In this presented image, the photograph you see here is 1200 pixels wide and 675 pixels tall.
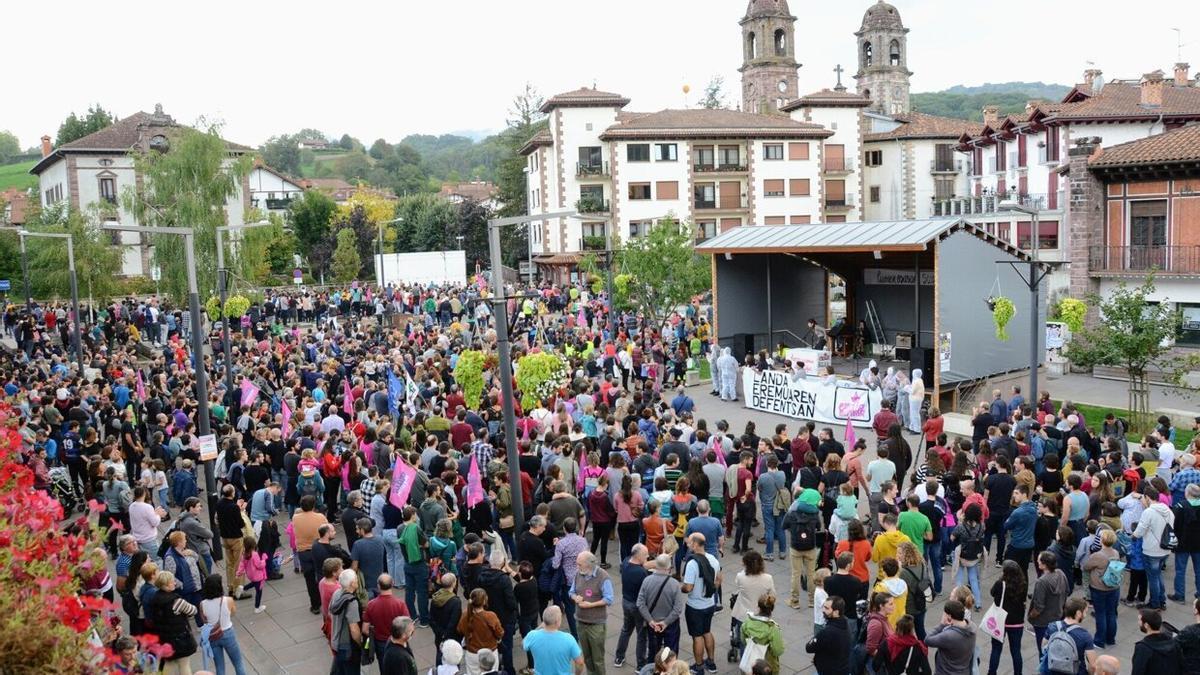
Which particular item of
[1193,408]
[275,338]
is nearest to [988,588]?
[1193,408]

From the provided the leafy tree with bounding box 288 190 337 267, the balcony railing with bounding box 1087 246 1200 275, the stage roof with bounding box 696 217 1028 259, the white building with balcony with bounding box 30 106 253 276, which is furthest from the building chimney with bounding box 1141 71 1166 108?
the leafy tree with bounding box 288 190 337 267

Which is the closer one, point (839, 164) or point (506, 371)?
point (506, 371)

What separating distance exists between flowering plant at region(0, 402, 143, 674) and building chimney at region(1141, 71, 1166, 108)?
42.2m

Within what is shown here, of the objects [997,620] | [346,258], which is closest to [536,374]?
[997,620]

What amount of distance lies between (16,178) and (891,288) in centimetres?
12177

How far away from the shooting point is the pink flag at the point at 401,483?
11891 millimetres

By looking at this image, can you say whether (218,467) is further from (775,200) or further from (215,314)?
(775,200)

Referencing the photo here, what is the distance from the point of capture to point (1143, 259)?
32594mm

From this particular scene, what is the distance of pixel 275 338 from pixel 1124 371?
26733 mm

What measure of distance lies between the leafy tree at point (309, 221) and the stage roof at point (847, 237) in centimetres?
5110

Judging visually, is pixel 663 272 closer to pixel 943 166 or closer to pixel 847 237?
pixel 847 237

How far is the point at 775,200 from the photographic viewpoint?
2366 inches

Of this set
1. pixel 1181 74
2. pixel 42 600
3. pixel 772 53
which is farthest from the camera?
pixel 772 53

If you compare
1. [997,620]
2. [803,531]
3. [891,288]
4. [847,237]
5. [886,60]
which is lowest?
[997,620]
